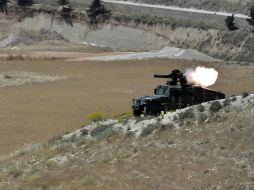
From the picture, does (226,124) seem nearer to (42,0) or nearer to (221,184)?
(221,184)

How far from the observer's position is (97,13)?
140375mm

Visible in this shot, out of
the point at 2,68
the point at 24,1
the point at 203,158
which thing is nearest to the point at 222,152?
the point at 203,158

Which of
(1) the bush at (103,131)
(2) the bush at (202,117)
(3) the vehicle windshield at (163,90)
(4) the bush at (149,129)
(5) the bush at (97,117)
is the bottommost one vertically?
(5) the bush at (97,117)

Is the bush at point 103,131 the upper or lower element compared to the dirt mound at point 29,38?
upper

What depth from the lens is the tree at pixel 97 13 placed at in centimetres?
13975

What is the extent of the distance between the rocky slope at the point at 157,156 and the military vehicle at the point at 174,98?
2590 millimetres

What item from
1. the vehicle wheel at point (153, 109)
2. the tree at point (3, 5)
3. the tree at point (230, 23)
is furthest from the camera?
the tree at point (3, 5)

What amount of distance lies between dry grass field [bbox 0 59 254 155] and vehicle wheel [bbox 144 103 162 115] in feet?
27.2

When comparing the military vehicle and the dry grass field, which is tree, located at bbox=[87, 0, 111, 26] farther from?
the military vehicle

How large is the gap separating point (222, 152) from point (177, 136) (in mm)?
3265

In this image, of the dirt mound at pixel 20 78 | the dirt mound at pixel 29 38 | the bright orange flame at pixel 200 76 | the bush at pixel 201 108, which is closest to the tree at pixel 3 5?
the dirt mound at pixel 29 38

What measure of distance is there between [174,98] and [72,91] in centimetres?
3442

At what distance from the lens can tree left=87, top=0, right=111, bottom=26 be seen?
139750 millimetres

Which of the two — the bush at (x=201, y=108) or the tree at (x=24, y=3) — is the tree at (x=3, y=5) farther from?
the bush at (x=201, y=108)
